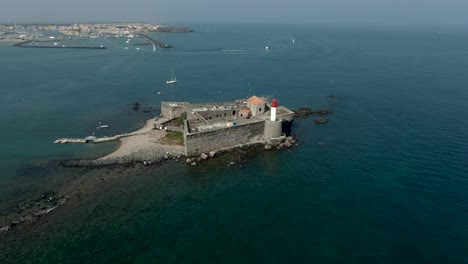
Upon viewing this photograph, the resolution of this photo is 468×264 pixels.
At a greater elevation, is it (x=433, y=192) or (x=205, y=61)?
(x=205, y=61)

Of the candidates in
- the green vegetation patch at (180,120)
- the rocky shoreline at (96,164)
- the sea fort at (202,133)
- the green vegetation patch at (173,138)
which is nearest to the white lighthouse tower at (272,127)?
the sea fort at (202,133)

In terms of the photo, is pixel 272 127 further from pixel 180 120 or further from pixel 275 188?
pixel 180 120

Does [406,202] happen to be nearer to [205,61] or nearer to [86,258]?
[86,258]

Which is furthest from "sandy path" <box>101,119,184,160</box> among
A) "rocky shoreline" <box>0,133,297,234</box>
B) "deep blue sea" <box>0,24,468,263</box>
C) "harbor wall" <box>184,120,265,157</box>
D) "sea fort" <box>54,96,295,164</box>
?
"deep blue sea" <box>0,24,468,263</box>

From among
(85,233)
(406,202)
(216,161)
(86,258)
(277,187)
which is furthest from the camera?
(216,161)

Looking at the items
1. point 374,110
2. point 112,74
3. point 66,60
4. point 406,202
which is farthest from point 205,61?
point 406,202

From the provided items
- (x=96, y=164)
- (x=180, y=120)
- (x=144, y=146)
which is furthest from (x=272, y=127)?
(x=96, y=164)

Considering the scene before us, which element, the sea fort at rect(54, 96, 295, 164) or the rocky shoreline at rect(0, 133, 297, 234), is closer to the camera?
the rocky shoreline at rect(0, 133, 297, 234)

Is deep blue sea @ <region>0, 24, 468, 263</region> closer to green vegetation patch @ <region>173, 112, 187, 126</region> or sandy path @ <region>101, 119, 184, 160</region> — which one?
sandy path @ <region>101, 119, 184, 160</region>
